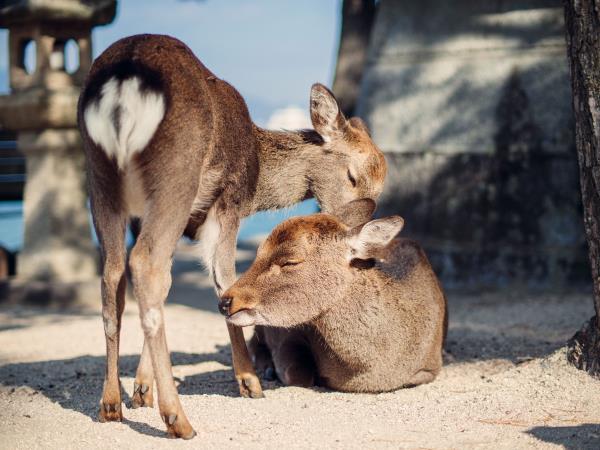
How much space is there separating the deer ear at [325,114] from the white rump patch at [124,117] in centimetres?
199

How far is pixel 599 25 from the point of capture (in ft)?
15.3

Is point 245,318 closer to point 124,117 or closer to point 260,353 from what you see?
point 124,117

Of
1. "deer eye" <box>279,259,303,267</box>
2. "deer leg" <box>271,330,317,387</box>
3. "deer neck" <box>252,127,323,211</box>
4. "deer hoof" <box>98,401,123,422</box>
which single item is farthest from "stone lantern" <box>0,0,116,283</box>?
"deer hoof" <box>98,401,123,422</box>

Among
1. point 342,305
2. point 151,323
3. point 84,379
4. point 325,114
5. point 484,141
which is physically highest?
point 325,114

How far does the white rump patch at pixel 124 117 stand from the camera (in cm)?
418

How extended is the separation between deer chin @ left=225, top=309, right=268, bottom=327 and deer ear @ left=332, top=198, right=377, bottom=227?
33.5 inches

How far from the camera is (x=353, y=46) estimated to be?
39.3 ft

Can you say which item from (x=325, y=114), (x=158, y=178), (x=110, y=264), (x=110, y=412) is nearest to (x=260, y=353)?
(x=325, y=114)

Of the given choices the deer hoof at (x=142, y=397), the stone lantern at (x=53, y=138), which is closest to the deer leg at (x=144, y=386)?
the deer hoof at (x=142, y=397)

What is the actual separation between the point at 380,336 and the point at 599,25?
1.99 metres

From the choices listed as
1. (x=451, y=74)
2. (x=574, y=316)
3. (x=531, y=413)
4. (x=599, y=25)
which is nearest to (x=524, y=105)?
(x=451, y=74)

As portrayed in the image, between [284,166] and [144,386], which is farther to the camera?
[284,166]

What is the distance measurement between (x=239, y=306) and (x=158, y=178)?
84 centimetres

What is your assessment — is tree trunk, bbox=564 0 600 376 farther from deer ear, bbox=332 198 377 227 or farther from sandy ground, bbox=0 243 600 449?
deer ear, bbox=332 198 377 227
